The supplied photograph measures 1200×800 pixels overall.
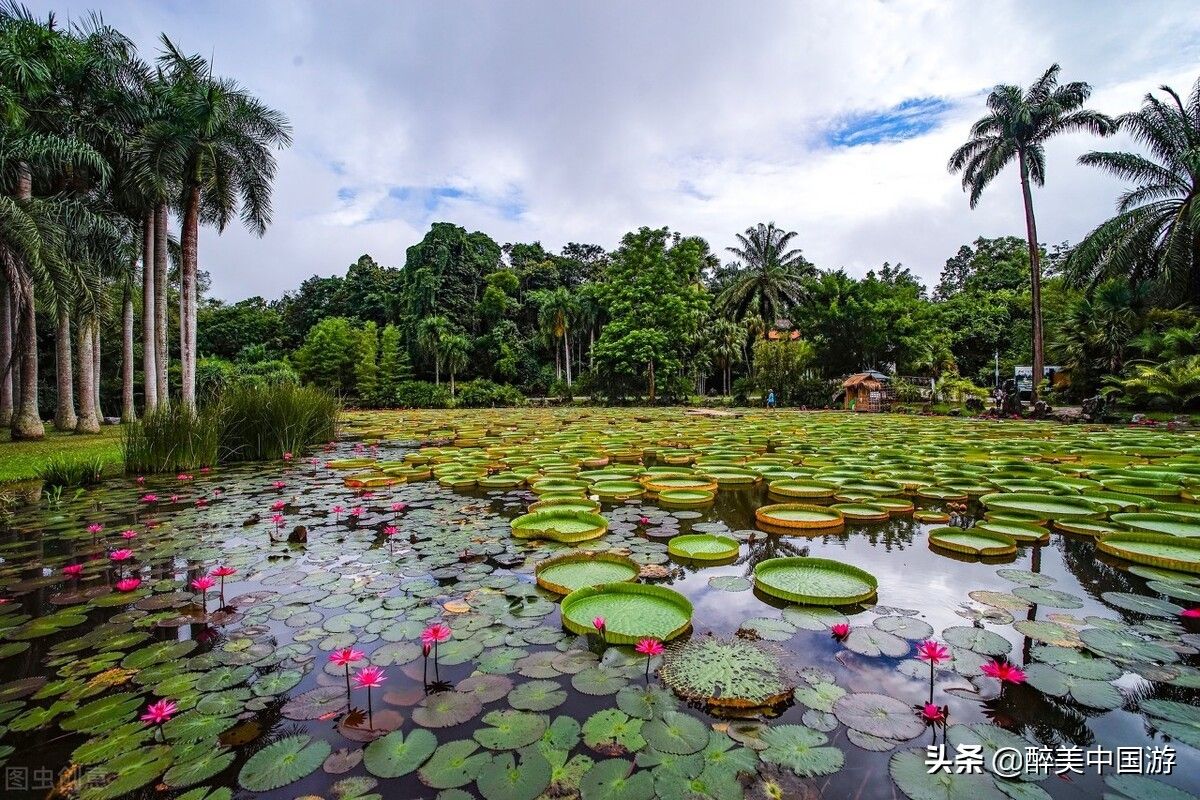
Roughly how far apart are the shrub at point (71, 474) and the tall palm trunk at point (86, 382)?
8.49m

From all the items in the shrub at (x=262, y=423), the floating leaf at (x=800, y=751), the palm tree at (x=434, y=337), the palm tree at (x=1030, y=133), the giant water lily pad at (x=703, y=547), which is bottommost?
the floating leaf at (x=800, y=751)

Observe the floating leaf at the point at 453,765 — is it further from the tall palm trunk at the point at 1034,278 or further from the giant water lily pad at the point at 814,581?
the tall palm trunk at the point at 1034,278

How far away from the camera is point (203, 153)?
43.0 ft

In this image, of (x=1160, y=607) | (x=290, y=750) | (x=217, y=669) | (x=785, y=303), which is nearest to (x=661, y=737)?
(x=290, y=750)

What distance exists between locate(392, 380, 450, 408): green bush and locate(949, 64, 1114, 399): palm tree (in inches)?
1060

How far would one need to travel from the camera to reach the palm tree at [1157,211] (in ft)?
48.9

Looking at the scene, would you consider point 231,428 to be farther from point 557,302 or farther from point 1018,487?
point 557,302

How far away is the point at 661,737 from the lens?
1.69 metres

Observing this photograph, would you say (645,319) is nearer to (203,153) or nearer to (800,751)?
(203,153)

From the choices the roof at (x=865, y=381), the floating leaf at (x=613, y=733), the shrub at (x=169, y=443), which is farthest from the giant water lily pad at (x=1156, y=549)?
the roof at (x=865, y=381)

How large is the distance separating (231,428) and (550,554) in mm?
7245

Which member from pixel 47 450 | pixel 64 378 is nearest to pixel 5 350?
pixel 64 378

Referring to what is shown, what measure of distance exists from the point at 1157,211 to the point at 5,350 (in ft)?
108

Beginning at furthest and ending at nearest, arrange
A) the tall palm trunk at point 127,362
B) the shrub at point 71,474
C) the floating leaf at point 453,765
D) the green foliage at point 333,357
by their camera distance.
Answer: the green foliage at point 333,357
the tall palm trunk at point 127,362
the shrub at point 71,474
the floating leaf at point 453,765
